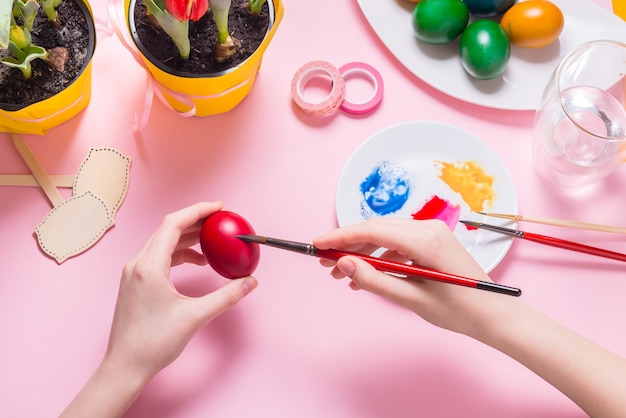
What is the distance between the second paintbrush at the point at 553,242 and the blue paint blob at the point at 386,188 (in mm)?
107

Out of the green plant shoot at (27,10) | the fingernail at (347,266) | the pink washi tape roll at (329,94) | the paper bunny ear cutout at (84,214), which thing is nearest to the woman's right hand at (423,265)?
the fingernail at (347,266)

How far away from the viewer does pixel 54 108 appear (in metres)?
0.87

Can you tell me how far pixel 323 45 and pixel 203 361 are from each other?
1.77 ft

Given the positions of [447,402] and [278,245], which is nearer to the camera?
[278,245]

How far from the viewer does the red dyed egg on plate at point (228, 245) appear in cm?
75

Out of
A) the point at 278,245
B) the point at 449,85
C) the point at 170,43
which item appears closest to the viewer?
the point at 278,245

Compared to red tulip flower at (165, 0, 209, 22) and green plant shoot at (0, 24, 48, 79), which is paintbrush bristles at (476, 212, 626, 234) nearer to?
red tulip flower at (165, 0, 209, 22)

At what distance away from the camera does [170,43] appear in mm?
854

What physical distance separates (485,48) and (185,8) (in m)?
0.46

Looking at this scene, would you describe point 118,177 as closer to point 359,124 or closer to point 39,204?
point 39,204

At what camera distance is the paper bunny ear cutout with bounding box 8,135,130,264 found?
90 cm

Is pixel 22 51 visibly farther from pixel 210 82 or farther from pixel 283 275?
pixel 283 275

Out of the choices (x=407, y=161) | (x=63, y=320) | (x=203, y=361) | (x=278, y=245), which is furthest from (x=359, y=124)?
(x=63, y=320)

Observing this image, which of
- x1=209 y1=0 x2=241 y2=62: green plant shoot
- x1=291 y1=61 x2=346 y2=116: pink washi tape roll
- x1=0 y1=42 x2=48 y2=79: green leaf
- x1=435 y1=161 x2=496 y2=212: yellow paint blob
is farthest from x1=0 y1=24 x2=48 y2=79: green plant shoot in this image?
x1=435 y1=161 x2=496 y2=212: yellow paint blob
